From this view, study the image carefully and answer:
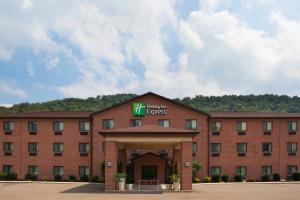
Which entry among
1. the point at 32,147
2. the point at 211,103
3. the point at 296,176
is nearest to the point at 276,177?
the point at 296,176

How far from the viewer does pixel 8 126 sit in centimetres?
6562

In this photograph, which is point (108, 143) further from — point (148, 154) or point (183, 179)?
point (148, 154)

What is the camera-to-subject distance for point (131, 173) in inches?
2328

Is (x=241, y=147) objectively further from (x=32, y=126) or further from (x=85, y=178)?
(x=32, y=126)

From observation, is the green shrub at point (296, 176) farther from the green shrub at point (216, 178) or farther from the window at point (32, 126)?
the window at point (32, 126)

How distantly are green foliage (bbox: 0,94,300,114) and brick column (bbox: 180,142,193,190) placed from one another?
67767mm

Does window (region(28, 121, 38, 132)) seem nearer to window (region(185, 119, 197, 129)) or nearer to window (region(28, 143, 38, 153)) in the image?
window (region(28, 143, 38, 153))

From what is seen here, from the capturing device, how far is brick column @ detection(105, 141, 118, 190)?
42.4 m

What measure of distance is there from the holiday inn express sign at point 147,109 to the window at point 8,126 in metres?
17.0

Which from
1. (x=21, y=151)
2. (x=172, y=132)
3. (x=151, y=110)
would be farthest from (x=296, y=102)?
(x=172, y=132)

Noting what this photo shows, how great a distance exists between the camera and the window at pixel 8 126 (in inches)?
2579

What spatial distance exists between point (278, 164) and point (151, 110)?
18.5 m

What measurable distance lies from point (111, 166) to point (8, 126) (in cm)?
2803

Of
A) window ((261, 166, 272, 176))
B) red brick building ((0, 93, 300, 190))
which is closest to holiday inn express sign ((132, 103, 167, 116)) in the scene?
red brick building ((0, 93, 300, 190))
